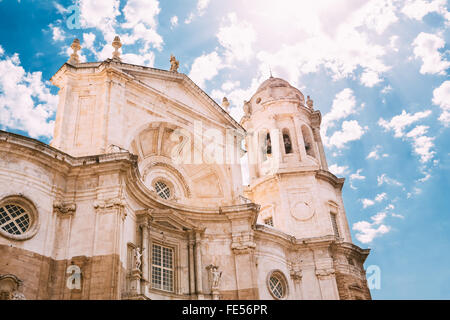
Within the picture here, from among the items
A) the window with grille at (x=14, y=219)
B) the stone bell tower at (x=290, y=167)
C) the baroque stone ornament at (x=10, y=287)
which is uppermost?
the stone bell tower at (x=290, y=167)

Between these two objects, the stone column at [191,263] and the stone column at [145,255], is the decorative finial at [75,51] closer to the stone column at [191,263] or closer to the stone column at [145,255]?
the stone column at [145,255]

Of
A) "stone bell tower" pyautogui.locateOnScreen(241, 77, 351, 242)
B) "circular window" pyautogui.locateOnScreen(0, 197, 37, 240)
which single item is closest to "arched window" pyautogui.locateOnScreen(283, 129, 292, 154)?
"stone bell tower" pyautogui.locateOnScreen(241, 77, 351, 242)

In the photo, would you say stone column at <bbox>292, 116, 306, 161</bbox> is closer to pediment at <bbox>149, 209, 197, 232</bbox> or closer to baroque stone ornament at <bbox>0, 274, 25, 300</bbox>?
pediment at <bbox>149, 209, 197, 232</bbox>

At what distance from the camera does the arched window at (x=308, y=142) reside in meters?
35.2

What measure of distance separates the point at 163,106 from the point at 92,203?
840 cm

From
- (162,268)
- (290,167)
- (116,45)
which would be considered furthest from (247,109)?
(162,268)

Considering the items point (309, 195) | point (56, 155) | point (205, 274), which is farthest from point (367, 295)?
point (56, 155)

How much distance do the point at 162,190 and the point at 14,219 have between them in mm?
8580

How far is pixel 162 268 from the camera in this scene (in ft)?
70.1

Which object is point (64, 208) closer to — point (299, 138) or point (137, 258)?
point (137, 258)

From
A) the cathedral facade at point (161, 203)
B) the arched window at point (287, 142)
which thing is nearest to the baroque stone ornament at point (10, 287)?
the cathedral facade at point (161, 203)

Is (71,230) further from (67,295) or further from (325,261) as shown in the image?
(325,261)

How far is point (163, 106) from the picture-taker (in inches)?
992

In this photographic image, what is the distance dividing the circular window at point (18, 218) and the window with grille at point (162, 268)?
596 cm
